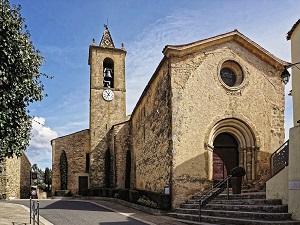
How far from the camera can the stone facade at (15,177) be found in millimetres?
25688

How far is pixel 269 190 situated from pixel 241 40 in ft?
27.1

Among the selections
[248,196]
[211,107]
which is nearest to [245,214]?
[248,196]

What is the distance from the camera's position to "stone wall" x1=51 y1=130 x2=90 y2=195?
1192 inches

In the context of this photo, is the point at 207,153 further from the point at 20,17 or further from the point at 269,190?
the point at 20,17

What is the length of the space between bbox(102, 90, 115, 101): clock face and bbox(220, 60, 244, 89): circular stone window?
16776mm

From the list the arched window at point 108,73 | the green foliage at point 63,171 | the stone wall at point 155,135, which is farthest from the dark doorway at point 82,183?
the arched window at point 108,73

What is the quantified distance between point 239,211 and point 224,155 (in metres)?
5.25

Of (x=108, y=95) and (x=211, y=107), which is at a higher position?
(x=108, y=95)

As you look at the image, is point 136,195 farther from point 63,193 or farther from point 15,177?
point 15,177

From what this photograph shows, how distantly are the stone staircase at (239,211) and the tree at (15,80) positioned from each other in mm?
6844

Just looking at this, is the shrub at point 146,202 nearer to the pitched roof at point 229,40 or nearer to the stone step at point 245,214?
the stone step at point 245,214

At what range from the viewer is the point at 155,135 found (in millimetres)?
17984

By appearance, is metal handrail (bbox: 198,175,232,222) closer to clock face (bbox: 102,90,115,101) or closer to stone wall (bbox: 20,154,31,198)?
clock face (bbox: 102,90,115,101)

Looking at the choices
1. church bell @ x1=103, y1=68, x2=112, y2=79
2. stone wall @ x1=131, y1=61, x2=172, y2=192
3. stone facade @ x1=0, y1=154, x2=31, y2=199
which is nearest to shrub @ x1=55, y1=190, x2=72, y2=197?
stone facade @ x1=0, y1=154, x2=31, y2=199
